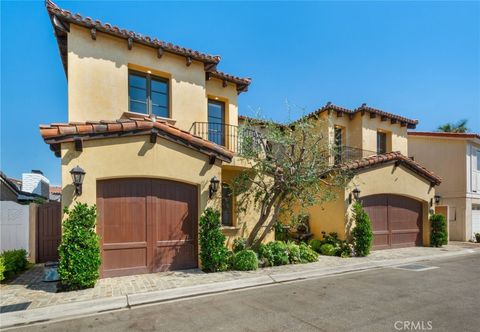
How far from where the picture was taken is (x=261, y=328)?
512cm

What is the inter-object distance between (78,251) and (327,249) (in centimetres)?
967

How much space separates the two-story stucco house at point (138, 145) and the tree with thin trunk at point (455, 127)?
26654 mm

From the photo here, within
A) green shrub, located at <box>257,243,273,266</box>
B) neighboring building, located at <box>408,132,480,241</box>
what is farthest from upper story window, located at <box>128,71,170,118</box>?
neighboring building, located at <box>408,132,480,241</box>

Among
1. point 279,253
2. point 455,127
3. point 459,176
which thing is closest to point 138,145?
point 279,253

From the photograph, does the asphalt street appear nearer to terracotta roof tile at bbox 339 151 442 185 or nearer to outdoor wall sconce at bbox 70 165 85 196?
outdoor wall sconce at bbox 70 165 85 196

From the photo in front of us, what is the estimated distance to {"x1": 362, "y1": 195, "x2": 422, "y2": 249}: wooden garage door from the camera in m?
14.0

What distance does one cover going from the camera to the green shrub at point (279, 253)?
398 inches

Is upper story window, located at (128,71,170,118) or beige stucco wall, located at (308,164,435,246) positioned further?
beige stucco wall, located at (308,164,435,246)

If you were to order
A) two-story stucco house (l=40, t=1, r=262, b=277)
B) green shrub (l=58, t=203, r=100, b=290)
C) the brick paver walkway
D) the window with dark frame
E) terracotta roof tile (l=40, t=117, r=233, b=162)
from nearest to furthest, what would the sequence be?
the brick paver walkway → green shrub (l=58, t=203, r=100, b=290) → terracotta roof tile (l=40, t=117, r=233, b=162) → two-story stucco house (l=40, t=1, r=262, b=277) → the window with dark frame

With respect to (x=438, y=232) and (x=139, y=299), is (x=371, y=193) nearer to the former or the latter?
(x=438, y=232)

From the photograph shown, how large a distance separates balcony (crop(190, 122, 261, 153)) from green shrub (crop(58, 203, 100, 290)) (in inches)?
210

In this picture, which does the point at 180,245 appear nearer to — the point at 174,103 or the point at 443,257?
the point at 174,103

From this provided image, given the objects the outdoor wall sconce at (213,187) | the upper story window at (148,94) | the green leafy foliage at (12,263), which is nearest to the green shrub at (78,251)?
the green leafy foliage at (12,263)

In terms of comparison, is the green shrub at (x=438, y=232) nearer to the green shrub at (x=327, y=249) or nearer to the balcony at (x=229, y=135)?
the green shrub at (x=327, y=249)
